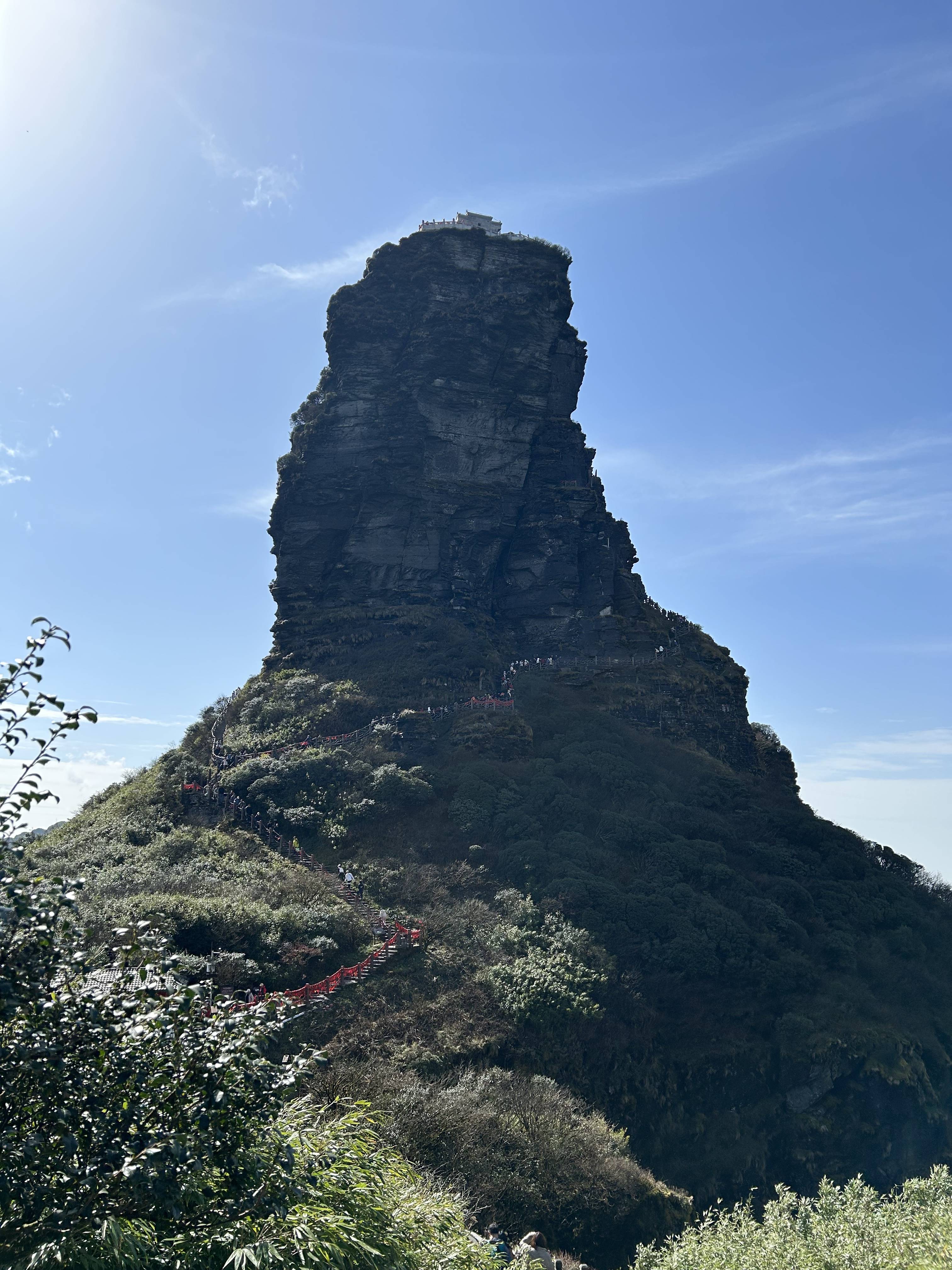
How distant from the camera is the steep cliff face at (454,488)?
187 ft

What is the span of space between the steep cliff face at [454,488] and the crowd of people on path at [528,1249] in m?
37.4

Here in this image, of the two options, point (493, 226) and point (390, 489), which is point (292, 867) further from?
point (493, 226)

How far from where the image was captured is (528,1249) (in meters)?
15.2

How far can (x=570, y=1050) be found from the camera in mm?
26500

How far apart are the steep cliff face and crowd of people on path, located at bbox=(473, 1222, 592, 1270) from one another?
37449mm

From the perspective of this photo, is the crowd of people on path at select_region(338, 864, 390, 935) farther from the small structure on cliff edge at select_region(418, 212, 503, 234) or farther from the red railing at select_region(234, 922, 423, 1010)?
the small structure on cliff edge at select_region(418, 212, 503, 234)

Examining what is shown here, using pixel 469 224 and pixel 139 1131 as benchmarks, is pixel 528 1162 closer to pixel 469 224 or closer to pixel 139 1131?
pixel 139 1131

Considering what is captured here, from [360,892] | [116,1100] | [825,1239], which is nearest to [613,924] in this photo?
[360,892]

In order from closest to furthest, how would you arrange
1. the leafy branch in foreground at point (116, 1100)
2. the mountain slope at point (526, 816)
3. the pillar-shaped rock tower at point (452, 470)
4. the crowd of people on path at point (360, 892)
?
the leafy branch in foreground at point (116, 1100) < the mountain slope at point (526, 816) < the crowd of people on path at point (360, 892) < the pillar-shaped rock tower at point (452, 470)

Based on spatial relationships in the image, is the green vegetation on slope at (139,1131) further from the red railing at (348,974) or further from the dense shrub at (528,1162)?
the red railing at (348,974)

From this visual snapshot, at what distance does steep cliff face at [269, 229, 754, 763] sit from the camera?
57031 mm

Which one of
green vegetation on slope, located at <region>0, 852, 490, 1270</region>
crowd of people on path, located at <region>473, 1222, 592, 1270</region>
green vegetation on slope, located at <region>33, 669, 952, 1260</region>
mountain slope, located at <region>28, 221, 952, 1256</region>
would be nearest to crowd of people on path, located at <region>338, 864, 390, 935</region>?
green vegetation on slope, located at <region>33, 669, 952, 1260</region>

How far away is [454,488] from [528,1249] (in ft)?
153

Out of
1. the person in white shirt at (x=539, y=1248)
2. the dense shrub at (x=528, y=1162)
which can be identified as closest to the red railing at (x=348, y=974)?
the dense shrub at (x=528, y=1162)
